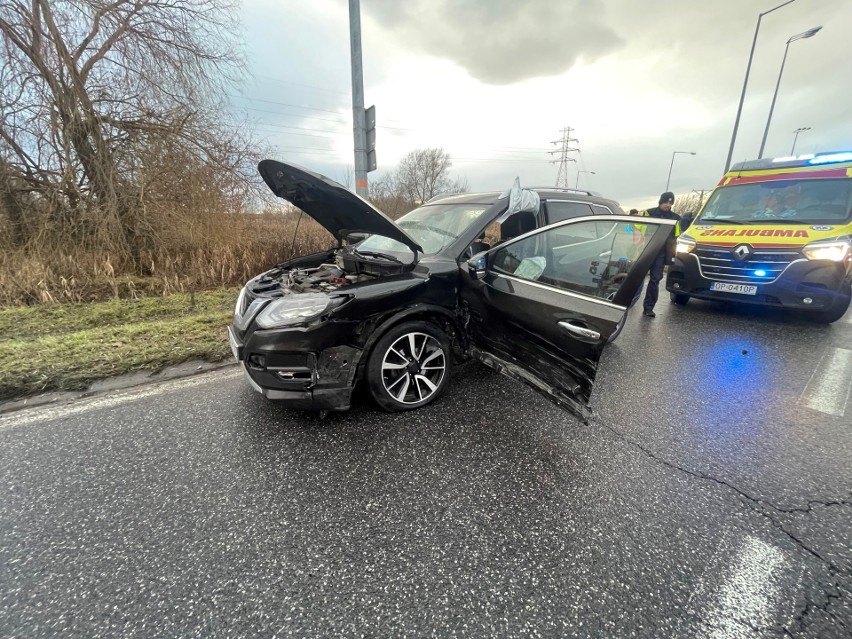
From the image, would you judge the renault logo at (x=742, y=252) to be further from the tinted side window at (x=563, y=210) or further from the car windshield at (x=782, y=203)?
the tinted side window at (x=563, y=210)

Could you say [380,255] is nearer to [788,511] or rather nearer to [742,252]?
[788,511]

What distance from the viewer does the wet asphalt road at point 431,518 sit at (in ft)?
4.78

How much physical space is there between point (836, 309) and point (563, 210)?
3.82m

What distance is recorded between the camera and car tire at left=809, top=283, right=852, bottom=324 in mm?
4555

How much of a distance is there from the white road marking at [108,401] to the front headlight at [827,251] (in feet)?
22.2

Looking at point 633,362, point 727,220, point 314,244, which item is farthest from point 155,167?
point 727,220

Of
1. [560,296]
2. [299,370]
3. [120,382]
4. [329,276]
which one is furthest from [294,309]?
[120,382]

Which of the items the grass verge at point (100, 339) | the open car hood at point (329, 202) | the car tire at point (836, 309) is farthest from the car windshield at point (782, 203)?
the grass verge at point (100, 339)

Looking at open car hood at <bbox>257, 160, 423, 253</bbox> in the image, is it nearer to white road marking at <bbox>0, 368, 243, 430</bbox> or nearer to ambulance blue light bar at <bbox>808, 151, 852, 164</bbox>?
white road marking at <bbox>0, 368, 243, 430</bbox>

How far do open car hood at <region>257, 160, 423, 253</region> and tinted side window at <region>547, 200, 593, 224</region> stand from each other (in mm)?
2307

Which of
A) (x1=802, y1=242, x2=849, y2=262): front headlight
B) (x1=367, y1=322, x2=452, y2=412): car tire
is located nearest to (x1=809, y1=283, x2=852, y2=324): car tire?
(x1=802, y1=242, x2=849, y2=262): front headlight

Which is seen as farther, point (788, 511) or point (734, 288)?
point (734, 288)

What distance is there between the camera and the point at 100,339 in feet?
13.0

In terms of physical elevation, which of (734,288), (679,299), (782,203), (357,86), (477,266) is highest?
(357,86)
